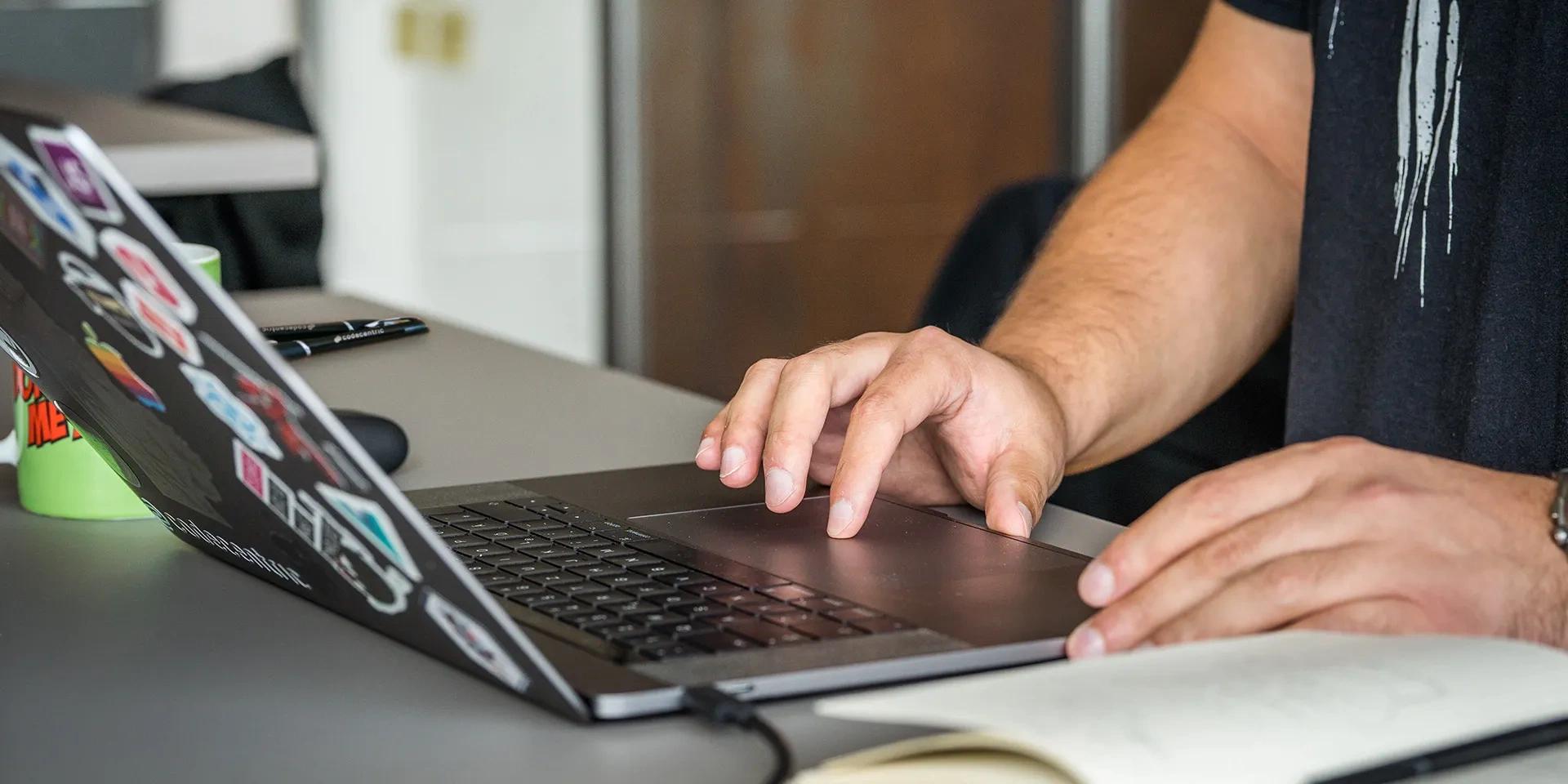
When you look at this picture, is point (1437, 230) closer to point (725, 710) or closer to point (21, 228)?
point (725, 710)

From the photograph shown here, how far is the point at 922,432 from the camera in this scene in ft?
2.71

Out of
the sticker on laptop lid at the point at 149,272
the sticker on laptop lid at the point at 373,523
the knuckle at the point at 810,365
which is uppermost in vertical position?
the sticker on laptop lid at the point at 149,272

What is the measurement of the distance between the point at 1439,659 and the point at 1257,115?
2.69 feet

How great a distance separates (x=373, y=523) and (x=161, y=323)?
0.08m

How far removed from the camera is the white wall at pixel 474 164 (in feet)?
10.8

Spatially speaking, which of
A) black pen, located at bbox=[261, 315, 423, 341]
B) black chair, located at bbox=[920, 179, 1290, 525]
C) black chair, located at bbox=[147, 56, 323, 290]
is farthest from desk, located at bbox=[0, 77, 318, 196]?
black chair, located at bbox=[920, 179, 1290, 525]

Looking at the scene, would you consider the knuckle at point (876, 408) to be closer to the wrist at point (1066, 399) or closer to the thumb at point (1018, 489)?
the thumb at point (1018, 489)

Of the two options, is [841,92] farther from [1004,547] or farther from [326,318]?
[1004,547]

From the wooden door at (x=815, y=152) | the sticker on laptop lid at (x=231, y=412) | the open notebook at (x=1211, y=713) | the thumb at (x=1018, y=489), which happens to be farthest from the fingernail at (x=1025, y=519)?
the wooden door at (x=815, y=152)

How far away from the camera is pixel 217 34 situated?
313 cm

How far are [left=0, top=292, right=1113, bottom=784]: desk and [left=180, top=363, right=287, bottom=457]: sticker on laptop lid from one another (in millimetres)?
85

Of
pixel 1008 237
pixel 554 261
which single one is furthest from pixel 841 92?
pixel 1008 237

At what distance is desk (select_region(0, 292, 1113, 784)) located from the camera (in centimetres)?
48

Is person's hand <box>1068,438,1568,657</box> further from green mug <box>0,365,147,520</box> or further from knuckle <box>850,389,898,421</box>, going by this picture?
green mug <box>0,365,147,520</box>
